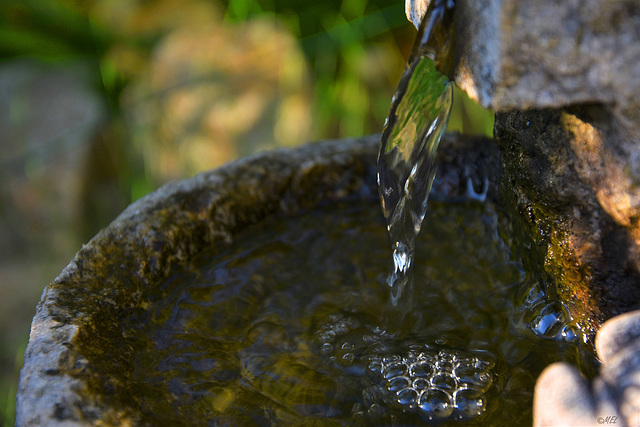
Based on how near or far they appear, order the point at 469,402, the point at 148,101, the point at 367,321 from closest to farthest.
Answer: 1. the point at 469,402
2. the point at 367,321
3. the point at 148,101

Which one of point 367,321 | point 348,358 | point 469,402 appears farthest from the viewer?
point 367,321

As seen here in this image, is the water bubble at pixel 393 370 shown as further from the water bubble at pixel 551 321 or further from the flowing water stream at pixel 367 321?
the water bubble at pixel 551 321

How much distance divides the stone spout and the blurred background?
6.55 ft

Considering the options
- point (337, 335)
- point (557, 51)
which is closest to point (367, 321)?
point (337, 335)

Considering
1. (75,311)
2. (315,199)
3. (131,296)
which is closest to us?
(75,311)

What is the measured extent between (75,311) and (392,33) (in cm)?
269

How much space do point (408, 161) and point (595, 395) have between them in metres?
0.66

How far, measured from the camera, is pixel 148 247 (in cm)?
131

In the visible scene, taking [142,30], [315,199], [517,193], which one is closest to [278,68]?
[142,30]

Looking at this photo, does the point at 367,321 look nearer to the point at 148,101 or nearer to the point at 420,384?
the point at 420,384

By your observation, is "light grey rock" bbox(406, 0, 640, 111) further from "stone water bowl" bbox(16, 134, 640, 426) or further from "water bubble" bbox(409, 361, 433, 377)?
"water bubble" bbox(409, 361, 433, 377)

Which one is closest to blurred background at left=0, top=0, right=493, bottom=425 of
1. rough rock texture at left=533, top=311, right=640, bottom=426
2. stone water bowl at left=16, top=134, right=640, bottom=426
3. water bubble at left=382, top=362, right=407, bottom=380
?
stone water bowl at left=16, top=134, right=640, bottom=426

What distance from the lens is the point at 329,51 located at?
3258mm

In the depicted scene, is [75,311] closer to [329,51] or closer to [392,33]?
[329,51]
